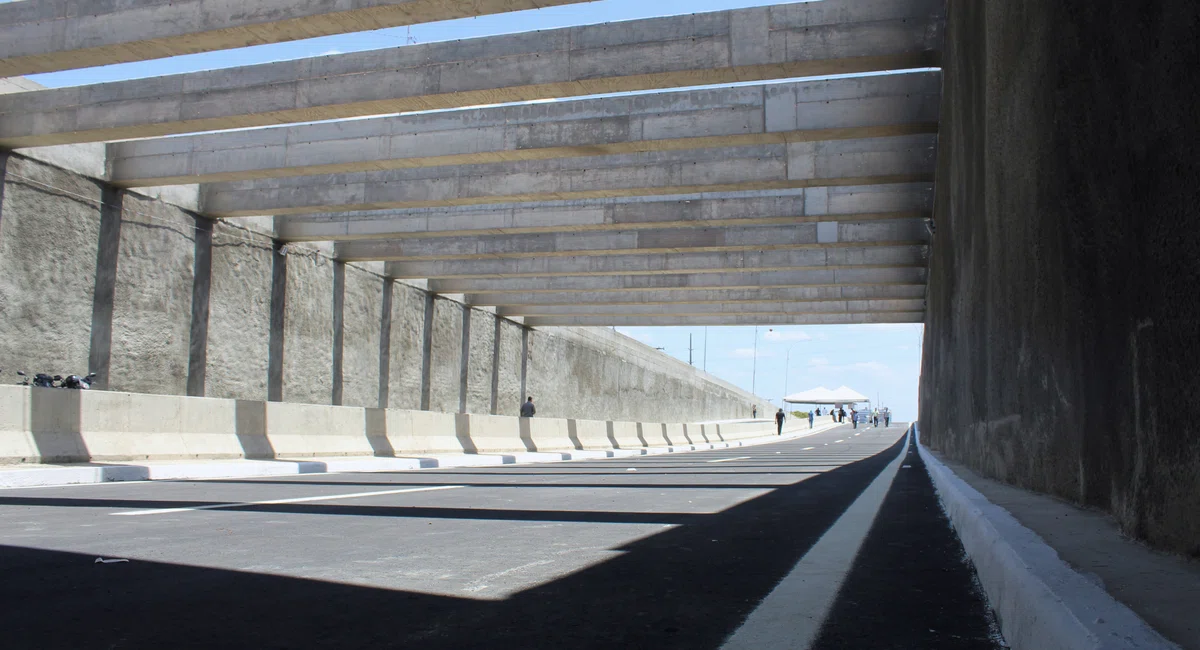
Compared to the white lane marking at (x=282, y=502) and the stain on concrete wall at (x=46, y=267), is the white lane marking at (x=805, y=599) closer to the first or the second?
the white lane marking at (x=282, y=502)

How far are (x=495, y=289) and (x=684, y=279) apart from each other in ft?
19.7

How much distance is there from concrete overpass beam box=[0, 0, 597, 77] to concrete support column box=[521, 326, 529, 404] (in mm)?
23217

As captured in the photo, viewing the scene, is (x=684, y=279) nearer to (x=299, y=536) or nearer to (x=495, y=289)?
(x=495, y=289)

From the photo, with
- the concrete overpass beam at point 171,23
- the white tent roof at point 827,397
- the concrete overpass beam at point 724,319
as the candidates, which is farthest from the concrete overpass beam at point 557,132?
the white tent roof at point 827,397

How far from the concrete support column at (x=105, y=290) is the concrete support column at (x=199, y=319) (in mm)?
2175

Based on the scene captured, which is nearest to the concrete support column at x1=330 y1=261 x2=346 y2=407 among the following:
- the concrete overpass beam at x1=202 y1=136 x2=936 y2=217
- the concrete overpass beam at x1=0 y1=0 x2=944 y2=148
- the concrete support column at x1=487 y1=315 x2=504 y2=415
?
the concrete overpass beam at x1=202 y1=136 x2=936 y2=217

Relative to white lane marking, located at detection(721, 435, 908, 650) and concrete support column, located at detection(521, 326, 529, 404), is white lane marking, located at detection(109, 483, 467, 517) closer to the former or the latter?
white lane marking, located at detection(721, 435, 908, 650)

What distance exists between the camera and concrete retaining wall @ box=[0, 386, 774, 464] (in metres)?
10.8

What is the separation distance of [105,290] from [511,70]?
9.80m

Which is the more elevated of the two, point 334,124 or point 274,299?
point 334,124

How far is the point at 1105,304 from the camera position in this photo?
4.04 m

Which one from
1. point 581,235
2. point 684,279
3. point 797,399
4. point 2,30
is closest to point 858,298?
point 684,279

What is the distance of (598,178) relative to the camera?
17.3 metres

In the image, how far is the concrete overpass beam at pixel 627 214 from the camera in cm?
1812
